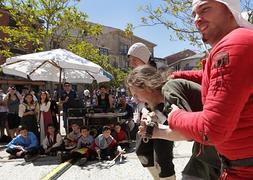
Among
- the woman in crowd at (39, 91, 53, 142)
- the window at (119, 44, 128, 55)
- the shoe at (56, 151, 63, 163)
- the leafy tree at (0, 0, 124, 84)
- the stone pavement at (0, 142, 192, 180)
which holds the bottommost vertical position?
the stone pavement at (0, 142, 192, 180)

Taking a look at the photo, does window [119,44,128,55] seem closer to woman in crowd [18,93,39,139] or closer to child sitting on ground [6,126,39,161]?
woman in crowd [18,93,39,139]

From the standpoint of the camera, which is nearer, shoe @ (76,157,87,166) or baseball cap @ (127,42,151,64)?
baseball cap @ (127,42,151,64)

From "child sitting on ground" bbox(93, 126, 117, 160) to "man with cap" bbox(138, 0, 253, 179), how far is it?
20.1 feet

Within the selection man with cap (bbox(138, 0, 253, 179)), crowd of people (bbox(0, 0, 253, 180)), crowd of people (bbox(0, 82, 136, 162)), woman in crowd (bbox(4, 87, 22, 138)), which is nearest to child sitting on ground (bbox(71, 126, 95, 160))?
crowd of people (bbox(0, 82, 136, 162))

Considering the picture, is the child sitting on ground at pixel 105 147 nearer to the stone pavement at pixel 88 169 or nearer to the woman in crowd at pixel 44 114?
the stone pavement at pixel 88 169

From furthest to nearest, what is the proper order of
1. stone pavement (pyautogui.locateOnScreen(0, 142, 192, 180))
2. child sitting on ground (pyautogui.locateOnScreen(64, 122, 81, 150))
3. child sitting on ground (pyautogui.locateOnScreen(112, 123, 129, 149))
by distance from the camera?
child sitting on ground (pyautogui.locateOnScreen(112, 123, 129, 149)), child sitting on ground (pyautogui.locateOnScreen(64, 122, 81, 150)), stone pavement (pyautogui.locateOnScreen(0, 142, 192, 180))

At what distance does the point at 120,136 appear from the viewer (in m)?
8.58

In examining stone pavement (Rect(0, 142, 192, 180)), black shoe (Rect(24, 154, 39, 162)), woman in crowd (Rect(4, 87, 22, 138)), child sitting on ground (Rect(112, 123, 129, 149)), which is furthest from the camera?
woman in crowd (Rect(4, 87, 22, 138))

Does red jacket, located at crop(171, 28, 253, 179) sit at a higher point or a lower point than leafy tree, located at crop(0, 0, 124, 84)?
lower

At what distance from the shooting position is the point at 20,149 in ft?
26.2

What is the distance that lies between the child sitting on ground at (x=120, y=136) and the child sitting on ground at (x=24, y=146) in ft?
5.94

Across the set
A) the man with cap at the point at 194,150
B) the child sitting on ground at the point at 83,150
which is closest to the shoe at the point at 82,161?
the child sitting on ground at the point at 83,150

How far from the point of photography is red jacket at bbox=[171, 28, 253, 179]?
45.7 inches

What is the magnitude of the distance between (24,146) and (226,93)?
7.65 m
